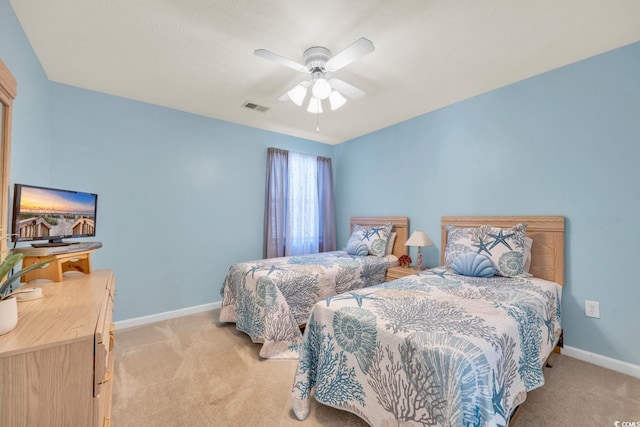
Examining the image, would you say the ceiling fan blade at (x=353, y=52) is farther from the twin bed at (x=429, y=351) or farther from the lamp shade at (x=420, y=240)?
the lamp shade at (x=420, y=240)

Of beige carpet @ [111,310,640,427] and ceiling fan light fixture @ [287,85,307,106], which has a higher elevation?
ceiling fan light fixture @ [287,85,307,106]

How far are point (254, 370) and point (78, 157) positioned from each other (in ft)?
8.68

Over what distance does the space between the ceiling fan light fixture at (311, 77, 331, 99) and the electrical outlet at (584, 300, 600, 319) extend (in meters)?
2.72

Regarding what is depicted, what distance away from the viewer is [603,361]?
2080 millimetres

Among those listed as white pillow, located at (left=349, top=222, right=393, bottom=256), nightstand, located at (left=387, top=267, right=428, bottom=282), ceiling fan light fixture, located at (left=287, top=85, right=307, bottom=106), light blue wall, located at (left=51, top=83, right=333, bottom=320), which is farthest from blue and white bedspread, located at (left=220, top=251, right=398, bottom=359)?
ceiling fan light fixture, located at (left=287, top=85, right=307, bottom=106)

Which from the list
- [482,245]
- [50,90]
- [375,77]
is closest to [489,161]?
[482,245]

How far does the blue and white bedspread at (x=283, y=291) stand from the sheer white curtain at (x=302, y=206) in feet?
3.17

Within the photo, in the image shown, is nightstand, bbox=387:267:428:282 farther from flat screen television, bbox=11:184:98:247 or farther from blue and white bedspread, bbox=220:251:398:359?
flat screen television, bbox=11:184:98:247

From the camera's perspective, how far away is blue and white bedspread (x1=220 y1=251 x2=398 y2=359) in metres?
2.29

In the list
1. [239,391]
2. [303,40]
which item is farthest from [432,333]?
[303,40]

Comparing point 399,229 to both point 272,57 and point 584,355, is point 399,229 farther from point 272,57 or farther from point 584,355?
point 272,57

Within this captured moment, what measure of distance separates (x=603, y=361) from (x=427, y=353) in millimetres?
2058

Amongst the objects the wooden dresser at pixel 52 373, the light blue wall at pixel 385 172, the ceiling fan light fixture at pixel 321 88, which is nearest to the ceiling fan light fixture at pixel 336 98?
the ceiling fan light fixture at pixel 321 88

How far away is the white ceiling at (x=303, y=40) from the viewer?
1646mm
